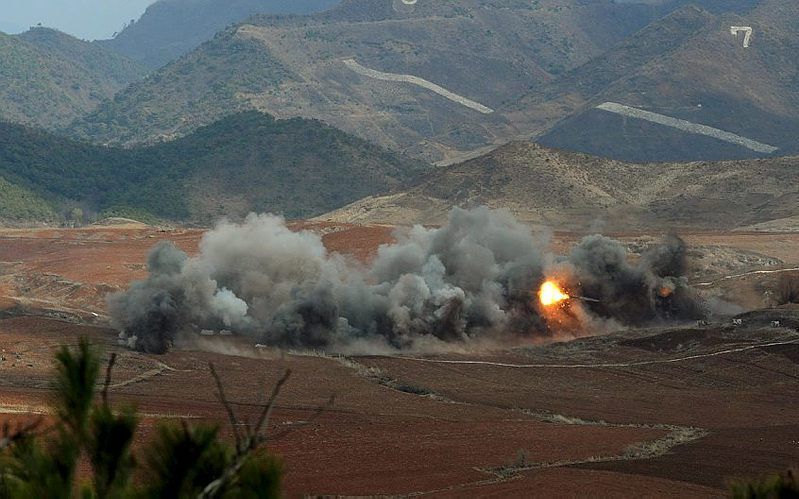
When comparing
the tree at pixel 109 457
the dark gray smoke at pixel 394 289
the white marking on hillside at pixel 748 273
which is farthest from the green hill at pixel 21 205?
the tree at pixel 109 457

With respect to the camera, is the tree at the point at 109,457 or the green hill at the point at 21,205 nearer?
the tree at the point at 109,457

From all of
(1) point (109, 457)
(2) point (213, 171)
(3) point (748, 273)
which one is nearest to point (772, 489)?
(1) point (109, 457)

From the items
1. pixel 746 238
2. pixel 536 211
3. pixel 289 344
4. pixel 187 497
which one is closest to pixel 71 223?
pixel 536 211

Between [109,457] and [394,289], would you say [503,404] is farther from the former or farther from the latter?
[109,457]

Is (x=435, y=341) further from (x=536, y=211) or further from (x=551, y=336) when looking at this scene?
(x=536, y=211)

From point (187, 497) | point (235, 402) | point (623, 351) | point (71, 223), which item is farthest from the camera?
point (71, 223)

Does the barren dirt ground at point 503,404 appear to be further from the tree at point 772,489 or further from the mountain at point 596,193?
the mountain at point 596,193

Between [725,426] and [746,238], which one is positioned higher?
[746,238]
